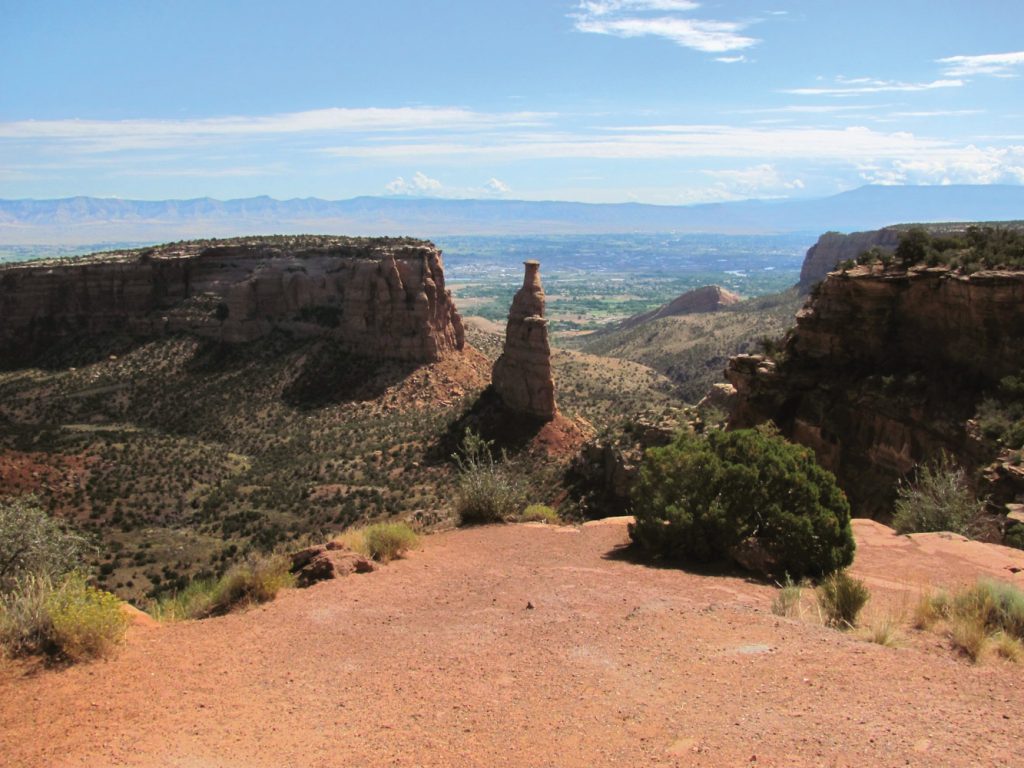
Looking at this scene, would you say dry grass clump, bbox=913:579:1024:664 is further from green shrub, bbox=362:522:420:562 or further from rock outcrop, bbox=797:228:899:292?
rock outcrop, bbox=797:228:899:292

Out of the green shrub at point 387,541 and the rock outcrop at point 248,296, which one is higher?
the rock outcrop at point 248,296

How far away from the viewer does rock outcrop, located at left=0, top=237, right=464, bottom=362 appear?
183 ft

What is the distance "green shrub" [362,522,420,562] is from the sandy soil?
6.05 feet

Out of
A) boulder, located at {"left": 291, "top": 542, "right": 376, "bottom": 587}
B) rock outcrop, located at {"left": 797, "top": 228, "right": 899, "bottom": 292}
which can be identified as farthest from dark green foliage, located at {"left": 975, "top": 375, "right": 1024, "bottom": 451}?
rock outcrop, located at {"left": 797, "top": 228, "right": 899, "bottom": 292}

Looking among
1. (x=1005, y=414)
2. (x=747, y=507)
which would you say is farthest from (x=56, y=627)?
(x=1005, y=414)

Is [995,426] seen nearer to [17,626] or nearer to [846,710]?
[846,710]

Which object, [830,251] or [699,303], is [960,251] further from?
[699,303]

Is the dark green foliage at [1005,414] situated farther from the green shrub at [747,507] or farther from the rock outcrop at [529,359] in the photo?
the rock outcrop at [529,359]

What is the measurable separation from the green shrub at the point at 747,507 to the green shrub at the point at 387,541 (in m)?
4.56

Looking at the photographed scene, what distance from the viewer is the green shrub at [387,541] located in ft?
46.6

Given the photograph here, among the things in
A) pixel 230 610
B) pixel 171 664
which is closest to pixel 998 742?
pixel 171 664

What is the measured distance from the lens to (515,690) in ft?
27.9

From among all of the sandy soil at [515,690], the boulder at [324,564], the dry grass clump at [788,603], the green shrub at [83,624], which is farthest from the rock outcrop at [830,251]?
the green shrub at [83,624]

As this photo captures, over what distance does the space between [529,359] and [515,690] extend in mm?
33481
